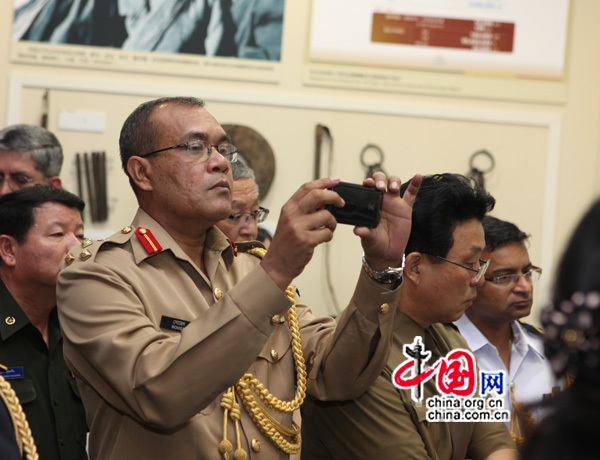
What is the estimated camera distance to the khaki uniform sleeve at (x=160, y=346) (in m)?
1.62

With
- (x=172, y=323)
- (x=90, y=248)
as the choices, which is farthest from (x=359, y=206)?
(x=90, y=248)

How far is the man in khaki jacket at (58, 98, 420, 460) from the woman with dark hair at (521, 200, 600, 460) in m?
0.75

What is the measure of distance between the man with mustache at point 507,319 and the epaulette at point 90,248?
1.58 metres

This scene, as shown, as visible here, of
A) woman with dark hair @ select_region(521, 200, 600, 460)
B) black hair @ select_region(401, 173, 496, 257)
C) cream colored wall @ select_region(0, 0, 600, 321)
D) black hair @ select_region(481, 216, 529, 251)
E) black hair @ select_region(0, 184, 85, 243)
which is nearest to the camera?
woman with dark hair @ select_region(521, 200, 600, 460)

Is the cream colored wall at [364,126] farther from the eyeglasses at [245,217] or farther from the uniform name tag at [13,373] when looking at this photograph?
the uniform name tag at [13,373]

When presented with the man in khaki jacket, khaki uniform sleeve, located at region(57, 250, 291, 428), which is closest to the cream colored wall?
the man in khaki jacket

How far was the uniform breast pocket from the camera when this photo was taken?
2.56m

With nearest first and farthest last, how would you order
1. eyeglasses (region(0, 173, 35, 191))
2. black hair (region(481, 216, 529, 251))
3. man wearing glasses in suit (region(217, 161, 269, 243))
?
black hair (region(481, 216, 529, 251)) → man wearing glasses in suit (region(217, 161, 269, 243)) → eyeglasses (region(0, 173, 35, 191))

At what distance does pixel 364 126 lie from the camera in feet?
14.7

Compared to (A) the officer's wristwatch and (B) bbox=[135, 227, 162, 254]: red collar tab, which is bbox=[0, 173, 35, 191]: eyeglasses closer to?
(B) bbox=[135, 227, 162, 254]: red collar tab

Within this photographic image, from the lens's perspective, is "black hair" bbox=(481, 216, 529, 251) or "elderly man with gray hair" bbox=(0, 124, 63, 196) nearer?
"black hair" bbox=(481, 216, 529, 251)

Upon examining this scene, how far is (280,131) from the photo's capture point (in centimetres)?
444

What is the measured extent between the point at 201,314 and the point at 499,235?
184 centimetres

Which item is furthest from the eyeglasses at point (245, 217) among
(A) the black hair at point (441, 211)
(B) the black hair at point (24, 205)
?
(A) the black hair at point (441, 211)
